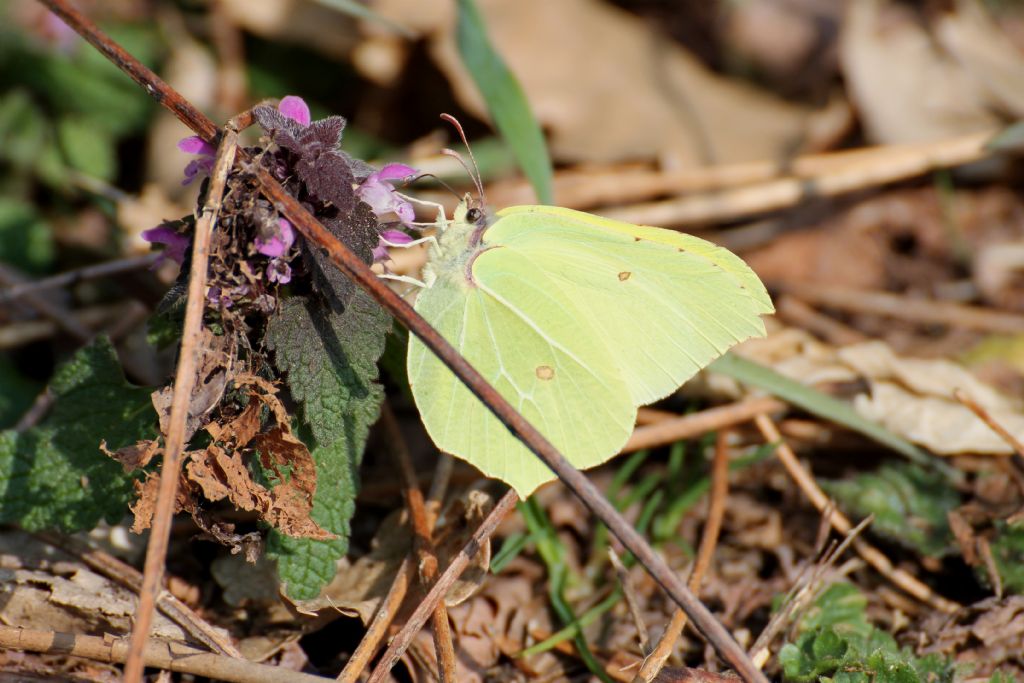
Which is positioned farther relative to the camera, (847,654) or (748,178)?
(748,178)

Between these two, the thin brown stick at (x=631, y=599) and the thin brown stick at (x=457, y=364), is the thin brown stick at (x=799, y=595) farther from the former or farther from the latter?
the thin brown stick at (x=457, y=364)

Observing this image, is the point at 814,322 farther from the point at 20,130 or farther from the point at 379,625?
the point at 20,130

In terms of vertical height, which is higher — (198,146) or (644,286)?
(198,146)

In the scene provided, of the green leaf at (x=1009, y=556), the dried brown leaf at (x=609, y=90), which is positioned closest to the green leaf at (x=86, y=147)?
the dried brown leaf at (x=609, y=90)

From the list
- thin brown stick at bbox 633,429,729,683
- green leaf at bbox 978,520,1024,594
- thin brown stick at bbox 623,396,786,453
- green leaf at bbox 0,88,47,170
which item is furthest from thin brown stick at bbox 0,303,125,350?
green leaf at bbox 978,520,1024,594

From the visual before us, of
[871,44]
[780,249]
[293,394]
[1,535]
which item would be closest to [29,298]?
[1,535]

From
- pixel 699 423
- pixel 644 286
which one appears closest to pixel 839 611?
pixel 699 423

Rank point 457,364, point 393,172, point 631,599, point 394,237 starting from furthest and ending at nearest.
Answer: point 631,599 < point 394,237 < point 393,172 < point 457,364
